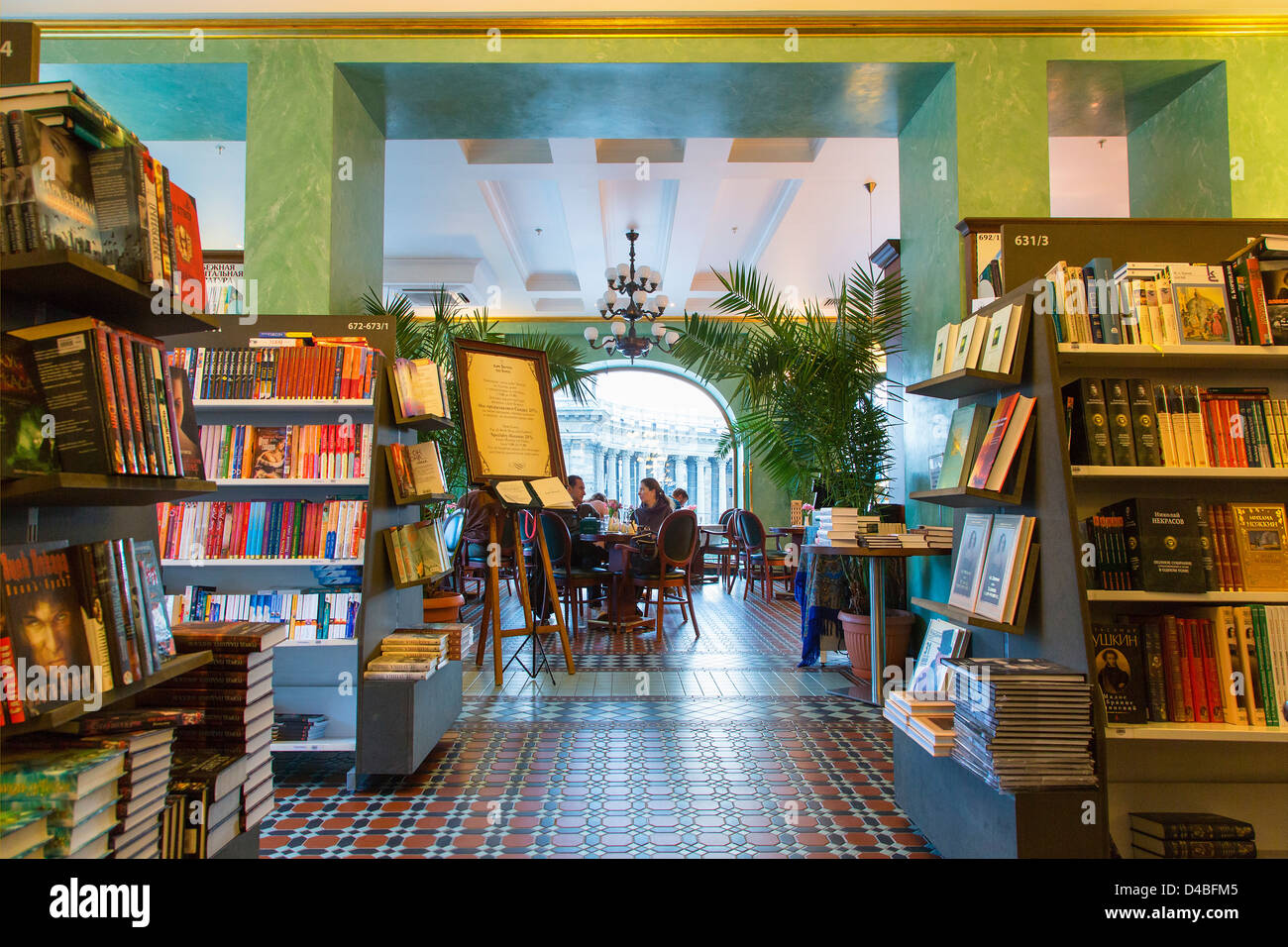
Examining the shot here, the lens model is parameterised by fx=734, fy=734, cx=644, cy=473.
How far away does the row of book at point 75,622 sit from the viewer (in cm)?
117

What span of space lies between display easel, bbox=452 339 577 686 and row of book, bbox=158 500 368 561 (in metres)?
0.74

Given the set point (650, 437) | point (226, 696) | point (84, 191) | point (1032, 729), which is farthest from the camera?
point (650, 437)

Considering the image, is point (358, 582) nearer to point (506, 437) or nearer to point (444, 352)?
point (506, 437)

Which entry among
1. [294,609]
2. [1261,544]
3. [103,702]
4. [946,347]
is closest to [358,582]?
[294,609]

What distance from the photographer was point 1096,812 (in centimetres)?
191

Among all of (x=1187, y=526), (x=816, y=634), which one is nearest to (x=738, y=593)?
(x=816, y=634)

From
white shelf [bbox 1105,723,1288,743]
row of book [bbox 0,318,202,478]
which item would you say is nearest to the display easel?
row of book [bbox 0,318,202,478]

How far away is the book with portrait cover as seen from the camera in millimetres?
2160

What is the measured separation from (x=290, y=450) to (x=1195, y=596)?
335cm

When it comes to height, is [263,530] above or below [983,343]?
below

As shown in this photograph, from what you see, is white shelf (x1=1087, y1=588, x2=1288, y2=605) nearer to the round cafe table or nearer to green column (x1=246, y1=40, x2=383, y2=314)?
green column (x1=246, y1=40, x2=383, y2=314)

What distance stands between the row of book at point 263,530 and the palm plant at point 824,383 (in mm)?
2379

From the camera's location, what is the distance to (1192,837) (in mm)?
2111

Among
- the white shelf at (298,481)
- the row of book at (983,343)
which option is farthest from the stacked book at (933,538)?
the white shelf at (298,481)
